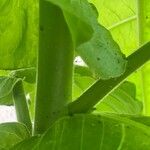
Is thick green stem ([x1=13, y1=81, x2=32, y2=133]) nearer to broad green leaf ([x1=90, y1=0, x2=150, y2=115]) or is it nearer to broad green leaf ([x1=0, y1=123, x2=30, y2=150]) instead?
broad green leaf ([x1=0, y1=123, x2=30, y2=150])

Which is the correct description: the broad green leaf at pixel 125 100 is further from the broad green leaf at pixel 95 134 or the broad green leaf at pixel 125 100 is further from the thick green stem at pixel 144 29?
the broad green leaf at pixel 95 134

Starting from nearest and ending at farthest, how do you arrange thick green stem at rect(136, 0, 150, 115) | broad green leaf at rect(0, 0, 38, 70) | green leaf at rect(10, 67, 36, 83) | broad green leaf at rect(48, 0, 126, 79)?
broad green leaf at rect(48, 0, 126, 79), broad green leaf at rect(0, 0, 38, 70), green leaf at rect(10, 67, 36, 83), thick green stem at rect(136, 0, 150, 115)

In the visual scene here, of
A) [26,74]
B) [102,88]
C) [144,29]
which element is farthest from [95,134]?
[144,29]

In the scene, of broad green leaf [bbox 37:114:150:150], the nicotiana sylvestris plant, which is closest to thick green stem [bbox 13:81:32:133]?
the nicotiana sylvestris plant

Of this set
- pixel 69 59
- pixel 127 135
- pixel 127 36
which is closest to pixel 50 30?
pixel 69 59

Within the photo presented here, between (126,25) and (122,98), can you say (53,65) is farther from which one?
(126,25)
